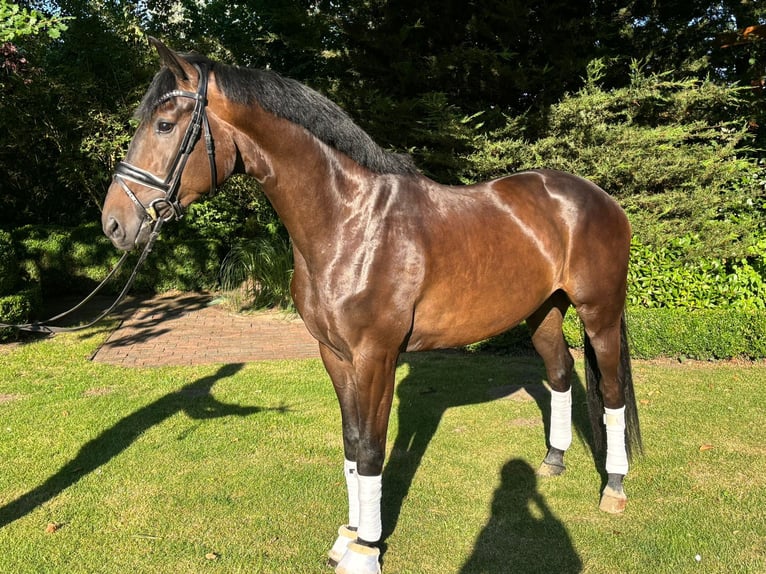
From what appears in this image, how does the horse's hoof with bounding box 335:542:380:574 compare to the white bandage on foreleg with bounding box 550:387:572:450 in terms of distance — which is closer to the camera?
the horse's hoof with bounding box 335:542:380:574

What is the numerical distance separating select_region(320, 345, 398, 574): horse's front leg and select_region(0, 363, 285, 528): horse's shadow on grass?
6.92 ft

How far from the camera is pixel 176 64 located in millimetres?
2191

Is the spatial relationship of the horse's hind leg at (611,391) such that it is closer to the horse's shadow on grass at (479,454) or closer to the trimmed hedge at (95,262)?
the horse's shadow on grass at (479,454)

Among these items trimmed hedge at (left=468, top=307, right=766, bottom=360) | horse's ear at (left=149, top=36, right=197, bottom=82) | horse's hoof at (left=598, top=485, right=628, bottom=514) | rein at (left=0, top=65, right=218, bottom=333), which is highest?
horse's ear at (left=149, top=36, right=197, bottom=82)

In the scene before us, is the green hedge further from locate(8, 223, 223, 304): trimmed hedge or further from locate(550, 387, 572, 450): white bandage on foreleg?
locate(550, 387, 572, 450): white bandage on foreleg

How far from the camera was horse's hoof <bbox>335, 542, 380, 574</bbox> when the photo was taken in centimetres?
271

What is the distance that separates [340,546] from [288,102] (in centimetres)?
225

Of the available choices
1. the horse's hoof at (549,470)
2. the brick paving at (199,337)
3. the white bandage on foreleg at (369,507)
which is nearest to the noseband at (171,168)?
the white bandage on foreleg at (369,507)

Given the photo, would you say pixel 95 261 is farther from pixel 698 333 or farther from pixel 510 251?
pixel 698 333

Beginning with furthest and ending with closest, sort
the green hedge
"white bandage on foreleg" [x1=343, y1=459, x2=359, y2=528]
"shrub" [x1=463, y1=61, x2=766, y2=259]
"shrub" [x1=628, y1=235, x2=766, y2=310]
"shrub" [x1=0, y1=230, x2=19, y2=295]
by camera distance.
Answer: the green hedge, "shrub" [x1=0, y1=230, x2=19, y2=295], "shrub" [x1=463, y1=61, x2=766, y2=259], "shrub" [x1=628, y1=235, x2=766, y2=310], "white bandage on foreleg" [x1=343, y1=459, x2=359, y2=528]

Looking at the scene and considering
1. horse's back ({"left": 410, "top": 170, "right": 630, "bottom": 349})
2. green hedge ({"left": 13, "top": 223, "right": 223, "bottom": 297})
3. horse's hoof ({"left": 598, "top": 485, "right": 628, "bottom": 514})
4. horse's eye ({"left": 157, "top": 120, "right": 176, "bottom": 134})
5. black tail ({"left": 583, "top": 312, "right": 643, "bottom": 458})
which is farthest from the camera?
green hedge ({"left": 13, "top": 223, "right": 223, "bottom": 297})

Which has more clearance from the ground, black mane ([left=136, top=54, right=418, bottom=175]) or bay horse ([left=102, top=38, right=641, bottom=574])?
black mane ([left=136, top=54, right=418, bottom=175])

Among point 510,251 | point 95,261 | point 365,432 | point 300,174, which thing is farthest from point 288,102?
point 95,261

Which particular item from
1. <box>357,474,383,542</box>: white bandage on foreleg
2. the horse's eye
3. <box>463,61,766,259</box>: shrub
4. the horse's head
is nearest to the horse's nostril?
the horse's head
